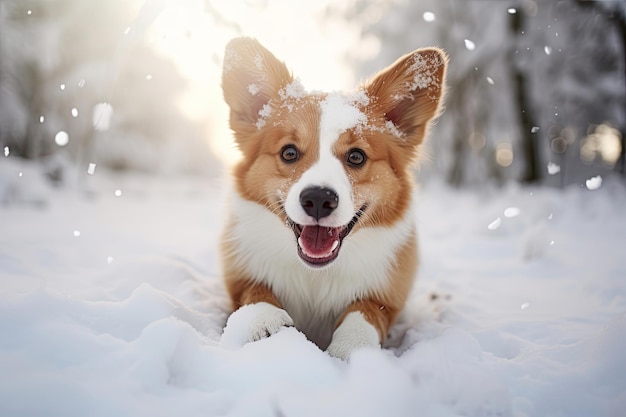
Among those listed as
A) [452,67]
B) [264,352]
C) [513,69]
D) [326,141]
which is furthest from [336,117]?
[452,67]

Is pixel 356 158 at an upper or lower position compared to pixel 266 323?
upper

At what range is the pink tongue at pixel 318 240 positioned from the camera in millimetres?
2453

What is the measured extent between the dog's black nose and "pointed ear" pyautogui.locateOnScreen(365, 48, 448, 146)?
902 millimetres

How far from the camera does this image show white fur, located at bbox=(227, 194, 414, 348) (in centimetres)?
277

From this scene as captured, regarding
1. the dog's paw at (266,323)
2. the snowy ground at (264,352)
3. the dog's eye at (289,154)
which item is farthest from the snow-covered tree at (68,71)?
the dog's paw at (266,323)

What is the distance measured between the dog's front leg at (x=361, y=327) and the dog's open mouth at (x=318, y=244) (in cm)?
36

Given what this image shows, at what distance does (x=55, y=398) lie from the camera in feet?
4.91

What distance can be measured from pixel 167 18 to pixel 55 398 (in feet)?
10.5

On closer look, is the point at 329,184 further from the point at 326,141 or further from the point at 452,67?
the point at 452,67

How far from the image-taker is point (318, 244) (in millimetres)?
2465

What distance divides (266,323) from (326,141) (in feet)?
3.44

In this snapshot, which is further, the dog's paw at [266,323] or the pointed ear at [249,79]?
the pointed ear at [249,79]

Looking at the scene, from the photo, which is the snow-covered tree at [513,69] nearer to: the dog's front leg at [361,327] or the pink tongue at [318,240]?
the dog's front leg at [361,327]

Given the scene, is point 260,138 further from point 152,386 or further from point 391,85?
point 152,386
